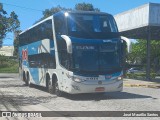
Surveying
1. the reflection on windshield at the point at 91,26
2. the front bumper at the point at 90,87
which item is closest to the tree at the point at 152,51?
the reflection on windshield at the point at 91,26

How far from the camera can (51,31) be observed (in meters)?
19.3

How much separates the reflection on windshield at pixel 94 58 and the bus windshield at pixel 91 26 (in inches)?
22.8

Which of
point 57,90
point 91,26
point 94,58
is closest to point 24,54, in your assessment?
point 57,90

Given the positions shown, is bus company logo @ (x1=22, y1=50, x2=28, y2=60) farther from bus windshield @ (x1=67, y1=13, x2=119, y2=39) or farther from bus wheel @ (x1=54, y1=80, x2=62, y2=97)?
bus windshield @ (x1=67, y1=13, x2=119, y2=39)

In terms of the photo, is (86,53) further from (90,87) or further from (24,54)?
(24,54)

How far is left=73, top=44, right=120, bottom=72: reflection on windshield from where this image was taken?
1716 centimetres

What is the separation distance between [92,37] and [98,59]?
104 centimetres

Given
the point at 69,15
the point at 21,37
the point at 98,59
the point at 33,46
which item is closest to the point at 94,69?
the point at 98,59

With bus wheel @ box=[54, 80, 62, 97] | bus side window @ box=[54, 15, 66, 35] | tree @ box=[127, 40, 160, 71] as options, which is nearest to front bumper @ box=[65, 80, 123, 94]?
bus wheel @ box=[54, 80, 62, 97]

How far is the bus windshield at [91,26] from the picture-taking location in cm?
1742

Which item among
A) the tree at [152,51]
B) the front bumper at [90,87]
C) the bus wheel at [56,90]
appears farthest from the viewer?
the tree at [152,51]

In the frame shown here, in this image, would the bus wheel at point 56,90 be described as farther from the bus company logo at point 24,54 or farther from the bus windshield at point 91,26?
the bus company logo at point 24,54

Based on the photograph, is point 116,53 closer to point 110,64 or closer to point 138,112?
point 110,64

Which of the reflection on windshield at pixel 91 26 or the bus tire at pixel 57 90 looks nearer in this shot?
the reflection on windshield at pixel 91 26
